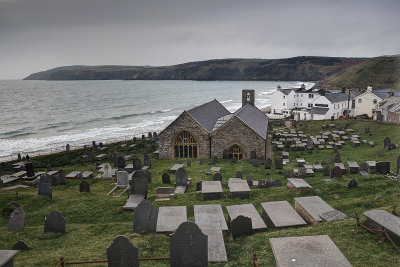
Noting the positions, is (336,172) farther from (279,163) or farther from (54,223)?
(54,223)

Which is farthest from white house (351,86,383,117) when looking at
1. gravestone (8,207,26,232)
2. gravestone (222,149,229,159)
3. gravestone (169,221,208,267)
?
gravestone (8,207,26,232)

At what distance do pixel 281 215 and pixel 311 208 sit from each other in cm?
129

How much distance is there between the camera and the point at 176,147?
99.6ft

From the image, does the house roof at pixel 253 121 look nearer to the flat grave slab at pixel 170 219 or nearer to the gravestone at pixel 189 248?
the flat grave slab at pixel 170 219

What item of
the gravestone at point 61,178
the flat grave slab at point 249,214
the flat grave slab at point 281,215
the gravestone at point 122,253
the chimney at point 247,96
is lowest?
the gravestone at point 61,178

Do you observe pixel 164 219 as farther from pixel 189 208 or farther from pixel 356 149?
pixel 356 149

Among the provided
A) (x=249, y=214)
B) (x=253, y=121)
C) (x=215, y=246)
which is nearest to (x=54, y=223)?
(x=215, y=246)

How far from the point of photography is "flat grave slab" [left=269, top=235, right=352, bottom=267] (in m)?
6.57

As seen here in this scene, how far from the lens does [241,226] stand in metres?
10.1

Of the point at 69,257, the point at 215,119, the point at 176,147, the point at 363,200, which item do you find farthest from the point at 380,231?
the point at 215,119

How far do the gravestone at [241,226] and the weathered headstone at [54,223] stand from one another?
6957 millimetres

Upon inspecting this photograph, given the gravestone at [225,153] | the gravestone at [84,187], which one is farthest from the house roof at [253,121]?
the gravestone at [84,187]

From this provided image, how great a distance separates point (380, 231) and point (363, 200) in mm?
4337

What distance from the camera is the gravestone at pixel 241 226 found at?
10086 mm
